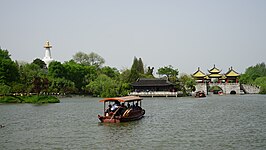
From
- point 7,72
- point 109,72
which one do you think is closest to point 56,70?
point 7,72

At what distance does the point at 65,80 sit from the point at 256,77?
55.0 meters

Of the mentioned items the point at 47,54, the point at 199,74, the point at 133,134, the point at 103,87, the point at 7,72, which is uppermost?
the point at 47,54

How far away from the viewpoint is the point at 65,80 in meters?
57.5

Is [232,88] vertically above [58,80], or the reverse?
[58,80]

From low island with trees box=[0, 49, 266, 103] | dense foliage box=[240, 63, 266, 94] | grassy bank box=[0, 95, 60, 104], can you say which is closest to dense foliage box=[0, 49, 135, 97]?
low island with trees box=[0, 49, 266, 103]

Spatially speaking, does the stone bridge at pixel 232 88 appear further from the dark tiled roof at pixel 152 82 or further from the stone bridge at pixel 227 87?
the dark tiled roof at pixel 152 82

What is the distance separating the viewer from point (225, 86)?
234 ft

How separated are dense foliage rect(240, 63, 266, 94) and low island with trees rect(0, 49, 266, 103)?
27 centimetres

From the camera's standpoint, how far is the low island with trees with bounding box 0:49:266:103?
146 ft

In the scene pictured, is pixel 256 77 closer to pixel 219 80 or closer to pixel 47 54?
pixel 219 80

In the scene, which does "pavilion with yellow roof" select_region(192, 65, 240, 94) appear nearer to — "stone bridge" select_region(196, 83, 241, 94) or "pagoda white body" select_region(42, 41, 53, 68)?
"stone bridge" select_region(196, 83, 241, 94)

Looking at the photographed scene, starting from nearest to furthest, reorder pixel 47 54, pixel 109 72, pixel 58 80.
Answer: pixel 58 80, pixel 109 72, pixel 47 54

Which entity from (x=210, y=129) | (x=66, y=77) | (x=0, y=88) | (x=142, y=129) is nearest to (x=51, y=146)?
(x=142, y=129)

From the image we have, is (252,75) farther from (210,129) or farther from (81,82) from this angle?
(210,129)
